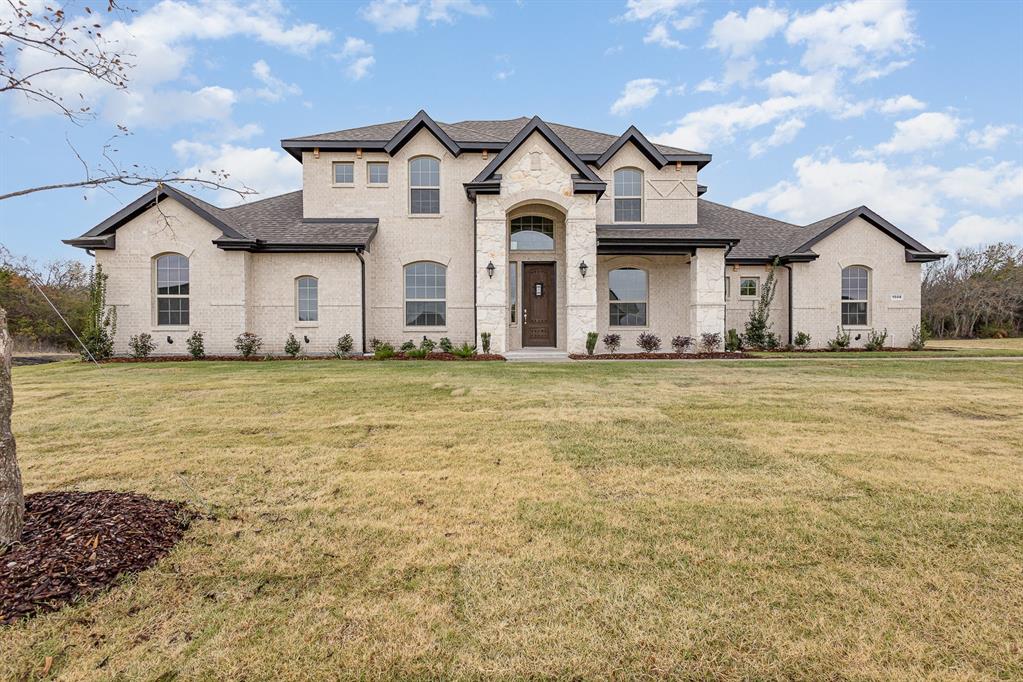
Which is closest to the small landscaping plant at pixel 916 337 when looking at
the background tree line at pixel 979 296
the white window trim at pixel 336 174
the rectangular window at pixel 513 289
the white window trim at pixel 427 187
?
the rectangular window at pixel 513 289

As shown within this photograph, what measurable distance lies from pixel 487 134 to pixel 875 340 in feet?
52.6

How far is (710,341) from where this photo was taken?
52.5 feet

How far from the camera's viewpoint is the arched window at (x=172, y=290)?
1541cm

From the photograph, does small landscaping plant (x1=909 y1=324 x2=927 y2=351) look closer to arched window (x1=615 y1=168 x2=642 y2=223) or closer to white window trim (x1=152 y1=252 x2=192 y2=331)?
arched window (x1=615 y1=168 x2=642 y2=223)

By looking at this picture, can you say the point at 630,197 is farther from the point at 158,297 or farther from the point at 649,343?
the point at 158,297

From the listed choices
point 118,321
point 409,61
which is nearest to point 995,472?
point 118,321

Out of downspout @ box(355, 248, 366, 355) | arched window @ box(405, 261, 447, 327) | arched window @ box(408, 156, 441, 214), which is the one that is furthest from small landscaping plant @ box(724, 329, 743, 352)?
downspout @ box(355, 248, 366, 355)

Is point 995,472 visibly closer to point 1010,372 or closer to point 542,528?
point 542,528

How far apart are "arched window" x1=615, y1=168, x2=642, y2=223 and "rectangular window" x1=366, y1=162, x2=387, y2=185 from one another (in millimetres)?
8206

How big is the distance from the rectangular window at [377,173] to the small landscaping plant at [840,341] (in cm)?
1699

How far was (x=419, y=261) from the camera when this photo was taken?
16.8m

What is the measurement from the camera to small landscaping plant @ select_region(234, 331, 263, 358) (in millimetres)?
15109

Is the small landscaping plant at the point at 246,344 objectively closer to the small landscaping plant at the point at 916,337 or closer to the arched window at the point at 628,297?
the arched window at the point at 628,297

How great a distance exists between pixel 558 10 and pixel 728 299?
38.5 feet
